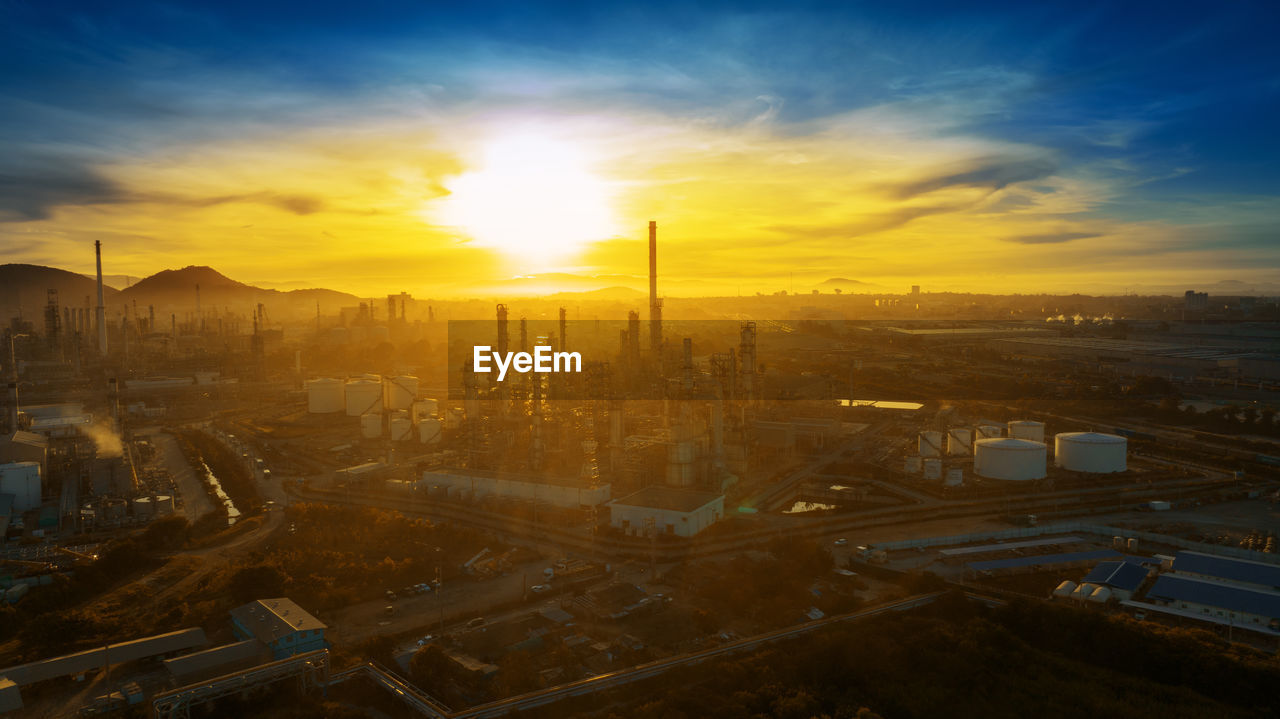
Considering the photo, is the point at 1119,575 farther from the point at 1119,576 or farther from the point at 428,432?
the point at 428,432

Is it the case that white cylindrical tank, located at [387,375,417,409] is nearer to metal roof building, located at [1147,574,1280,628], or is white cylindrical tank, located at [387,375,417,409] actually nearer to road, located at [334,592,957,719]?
road, located at [334,592,957,719]

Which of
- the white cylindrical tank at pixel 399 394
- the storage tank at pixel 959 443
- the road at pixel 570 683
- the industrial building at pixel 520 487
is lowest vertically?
the road at pixel 570 683

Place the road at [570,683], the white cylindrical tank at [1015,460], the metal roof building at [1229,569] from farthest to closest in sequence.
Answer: the white cylindrical tank at [1015,460] < the metal roof building at [1229,569] < the road at [570,683]

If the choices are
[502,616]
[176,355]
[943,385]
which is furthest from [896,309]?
[502,616]

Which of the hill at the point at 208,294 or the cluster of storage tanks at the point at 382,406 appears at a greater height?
the hill at the point at 208,294

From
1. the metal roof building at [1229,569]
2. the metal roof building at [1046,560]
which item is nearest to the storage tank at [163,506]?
the metal roof building at [1046,560]

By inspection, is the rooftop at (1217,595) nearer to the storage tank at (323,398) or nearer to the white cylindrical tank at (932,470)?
the white cylindrical tank at (932,470)

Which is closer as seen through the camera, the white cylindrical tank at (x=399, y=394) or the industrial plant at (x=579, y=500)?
the industrial plant at (x=579, y=500)
